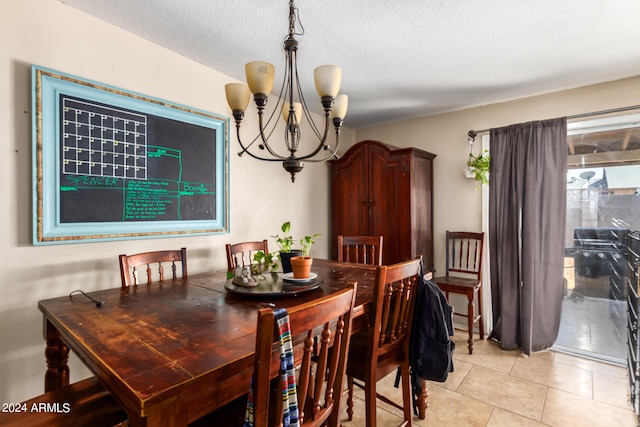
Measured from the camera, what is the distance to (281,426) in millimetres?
869

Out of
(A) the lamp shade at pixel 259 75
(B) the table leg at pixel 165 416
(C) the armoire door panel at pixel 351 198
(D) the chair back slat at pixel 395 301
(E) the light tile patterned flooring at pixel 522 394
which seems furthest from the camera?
(C) the armoire door panel at pixel 351 198

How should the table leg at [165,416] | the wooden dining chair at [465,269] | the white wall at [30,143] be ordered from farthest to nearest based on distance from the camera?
the wooden dining chair at [465,269] < the white wall at [30,143] < the table leg at [165,416]

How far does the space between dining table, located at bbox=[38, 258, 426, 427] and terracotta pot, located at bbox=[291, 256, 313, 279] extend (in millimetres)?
61

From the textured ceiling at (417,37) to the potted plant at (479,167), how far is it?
2.08 ft

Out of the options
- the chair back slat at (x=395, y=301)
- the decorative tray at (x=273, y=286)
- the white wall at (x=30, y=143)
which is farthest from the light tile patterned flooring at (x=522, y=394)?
the white wall at (x=30, y=143)

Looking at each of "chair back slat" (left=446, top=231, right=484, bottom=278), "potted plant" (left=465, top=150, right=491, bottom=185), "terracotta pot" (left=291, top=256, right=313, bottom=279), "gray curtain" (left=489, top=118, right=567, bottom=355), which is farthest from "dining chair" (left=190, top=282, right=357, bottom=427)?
"potted plant" (left=465, top=150, right=491, bottom=185)

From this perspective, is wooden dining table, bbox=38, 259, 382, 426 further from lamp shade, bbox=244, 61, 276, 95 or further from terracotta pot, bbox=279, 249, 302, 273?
lamp shade, bbox=244, 61, 276, 95

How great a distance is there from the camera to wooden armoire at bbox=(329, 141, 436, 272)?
10.3 ft

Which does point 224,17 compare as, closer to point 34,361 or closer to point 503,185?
point 34,361

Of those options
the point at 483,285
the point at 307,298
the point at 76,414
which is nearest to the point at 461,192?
the point at 483,285

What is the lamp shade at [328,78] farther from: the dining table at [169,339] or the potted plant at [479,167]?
the potted plant at [479,167]

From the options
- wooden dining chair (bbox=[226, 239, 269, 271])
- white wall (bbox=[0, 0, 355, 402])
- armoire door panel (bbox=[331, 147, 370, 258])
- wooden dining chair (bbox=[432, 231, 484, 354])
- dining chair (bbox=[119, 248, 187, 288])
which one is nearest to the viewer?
white wall (bbox=[0, 0, 355, 402])

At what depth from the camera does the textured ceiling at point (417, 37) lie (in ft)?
5.79

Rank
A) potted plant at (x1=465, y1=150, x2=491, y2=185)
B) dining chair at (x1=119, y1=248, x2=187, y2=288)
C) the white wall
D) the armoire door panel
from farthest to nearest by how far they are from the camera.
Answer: the armoire door panel → potted plant at (x1=465, y1=150, x2=491, y2=185) → dining chair at (x1=119, y1=248, x2=187, y2=288) → the white wall
